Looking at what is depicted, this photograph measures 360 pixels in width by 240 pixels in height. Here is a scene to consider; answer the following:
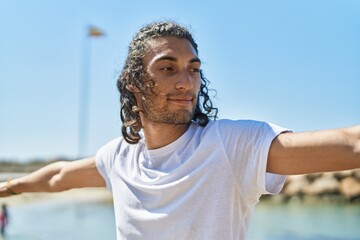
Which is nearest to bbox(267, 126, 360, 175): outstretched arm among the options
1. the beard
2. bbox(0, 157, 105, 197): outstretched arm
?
the beard

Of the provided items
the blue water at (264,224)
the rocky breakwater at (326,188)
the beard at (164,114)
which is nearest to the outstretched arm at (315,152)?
the beard at (164,114)

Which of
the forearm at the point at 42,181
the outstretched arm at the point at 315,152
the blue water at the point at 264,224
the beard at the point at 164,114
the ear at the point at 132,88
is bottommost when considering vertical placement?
the blue water at the point at 264,224

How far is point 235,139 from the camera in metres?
1.90

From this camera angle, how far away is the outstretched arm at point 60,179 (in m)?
2.66

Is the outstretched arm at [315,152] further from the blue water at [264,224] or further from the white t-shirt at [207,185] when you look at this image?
the blue water at [264,224]

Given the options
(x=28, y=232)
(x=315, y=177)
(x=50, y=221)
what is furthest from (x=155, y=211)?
(x=315, y=177)

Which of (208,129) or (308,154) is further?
(208,129)

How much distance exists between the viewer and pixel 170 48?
2.19 metres

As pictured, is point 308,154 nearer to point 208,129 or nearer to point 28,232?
point 208,129

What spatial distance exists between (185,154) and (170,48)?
0.44 metres

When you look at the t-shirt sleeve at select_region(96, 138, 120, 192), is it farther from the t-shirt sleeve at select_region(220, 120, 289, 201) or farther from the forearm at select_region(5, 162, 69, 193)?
the t-shirt sleeve at select_region(220, 120, 289, 201)

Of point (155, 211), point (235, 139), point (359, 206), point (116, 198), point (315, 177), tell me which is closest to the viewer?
point (235, 139)

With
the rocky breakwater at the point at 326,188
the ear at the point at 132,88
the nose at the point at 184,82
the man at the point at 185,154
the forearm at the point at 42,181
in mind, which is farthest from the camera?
the rocky breakwater at the point at 326,188

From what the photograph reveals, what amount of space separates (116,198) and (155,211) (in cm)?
29
